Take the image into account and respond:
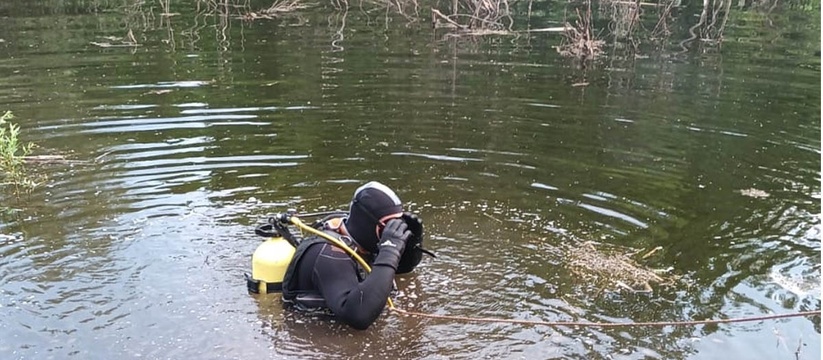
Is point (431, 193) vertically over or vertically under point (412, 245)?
under

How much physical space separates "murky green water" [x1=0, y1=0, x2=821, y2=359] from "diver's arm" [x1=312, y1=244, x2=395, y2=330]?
0.71 feet

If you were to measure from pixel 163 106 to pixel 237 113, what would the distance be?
3.21ft

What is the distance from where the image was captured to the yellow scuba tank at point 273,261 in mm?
4496

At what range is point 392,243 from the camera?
13.6ft

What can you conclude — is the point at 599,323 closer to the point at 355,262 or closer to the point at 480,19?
the point at 355,262

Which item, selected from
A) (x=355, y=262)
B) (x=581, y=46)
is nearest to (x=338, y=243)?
(x=355, y=262)

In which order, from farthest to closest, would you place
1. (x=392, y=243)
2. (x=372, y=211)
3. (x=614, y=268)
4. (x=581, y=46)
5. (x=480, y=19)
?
(x=480, y=19) → (x=581, y=46) → (x=614, y=268) → (x=372, y=211) → (x=392, y=243)

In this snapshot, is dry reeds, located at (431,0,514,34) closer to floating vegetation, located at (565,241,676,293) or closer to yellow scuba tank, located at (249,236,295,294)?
floating vegetation, located at (565,241,676,293)

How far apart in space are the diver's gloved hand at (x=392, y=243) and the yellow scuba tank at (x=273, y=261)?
0.59m

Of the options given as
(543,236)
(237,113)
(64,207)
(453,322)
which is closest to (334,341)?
(453,322)

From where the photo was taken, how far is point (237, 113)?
932cm

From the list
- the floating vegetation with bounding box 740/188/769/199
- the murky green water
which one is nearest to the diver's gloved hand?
the murky green water

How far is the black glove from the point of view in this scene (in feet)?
14.4

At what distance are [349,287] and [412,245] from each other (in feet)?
1.69
